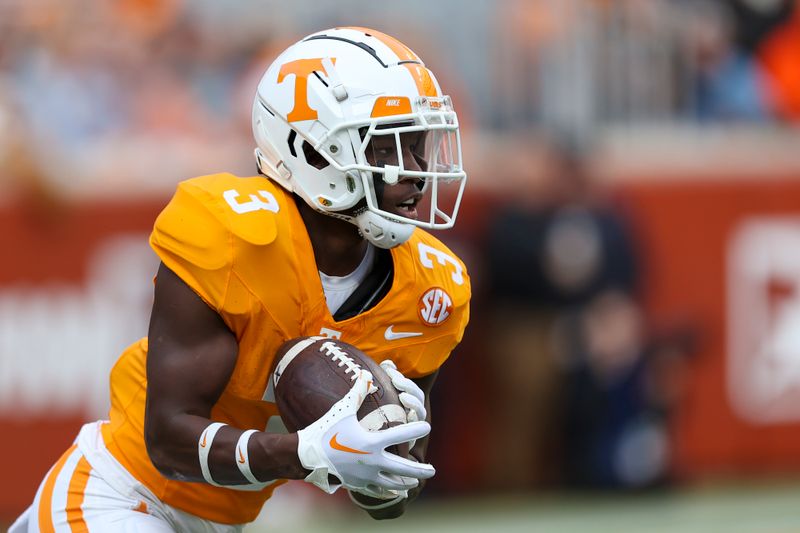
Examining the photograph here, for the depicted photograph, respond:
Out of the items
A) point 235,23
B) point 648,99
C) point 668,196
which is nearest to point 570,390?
point 668,196

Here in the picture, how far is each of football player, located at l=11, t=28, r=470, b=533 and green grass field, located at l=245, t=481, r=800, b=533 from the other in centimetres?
349

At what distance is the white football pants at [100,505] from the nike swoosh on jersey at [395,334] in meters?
0.67

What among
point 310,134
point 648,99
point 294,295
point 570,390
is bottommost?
point 570,390

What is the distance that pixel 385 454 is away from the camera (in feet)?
10.2

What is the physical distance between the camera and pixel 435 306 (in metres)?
3.67

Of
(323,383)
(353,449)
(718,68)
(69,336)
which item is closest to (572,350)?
(718,68)

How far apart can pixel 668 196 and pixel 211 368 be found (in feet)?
16.8

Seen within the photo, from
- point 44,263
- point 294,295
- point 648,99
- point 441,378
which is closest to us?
point 294,295

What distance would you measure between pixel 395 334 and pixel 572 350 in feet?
13.4

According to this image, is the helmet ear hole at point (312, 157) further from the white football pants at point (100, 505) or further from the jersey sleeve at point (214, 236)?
the white football pants at point (100, 505)

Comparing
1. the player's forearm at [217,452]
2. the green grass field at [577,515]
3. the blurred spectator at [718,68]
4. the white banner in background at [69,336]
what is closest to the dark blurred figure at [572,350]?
the green grass field at [577,515]

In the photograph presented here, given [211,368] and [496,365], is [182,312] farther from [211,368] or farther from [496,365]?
[496,365]

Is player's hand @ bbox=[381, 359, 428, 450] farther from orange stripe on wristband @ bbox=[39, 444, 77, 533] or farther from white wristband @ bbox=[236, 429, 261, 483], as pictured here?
orange stripe on wristband @ bbox=[39, 444, 77, 533]

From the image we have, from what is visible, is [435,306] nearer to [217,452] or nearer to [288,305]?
[288,305]
